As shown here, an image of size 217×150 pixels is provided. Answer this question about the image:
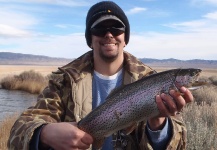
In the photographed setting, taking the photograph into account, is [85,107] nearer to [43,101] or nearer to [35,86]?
[43,101]

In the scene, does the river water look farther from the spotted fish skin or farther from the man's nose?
the spotted fish skin

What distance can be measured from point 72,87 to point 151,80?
3.06 feet

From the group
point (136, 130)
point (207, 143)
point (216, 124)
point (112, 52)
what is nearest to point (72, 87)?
point (112, 52)

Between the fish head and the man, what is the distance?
0.45ft

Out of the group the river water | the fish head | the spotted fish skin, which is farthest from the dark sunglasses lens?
the river water

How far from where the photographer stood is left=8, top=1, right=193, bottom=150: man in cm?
314

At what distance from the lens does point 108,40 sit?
3783 mm

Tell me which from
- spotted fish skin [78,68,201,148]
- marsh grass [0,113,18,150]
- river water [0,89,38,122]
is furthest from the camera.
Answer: river water [0,89,38,122]

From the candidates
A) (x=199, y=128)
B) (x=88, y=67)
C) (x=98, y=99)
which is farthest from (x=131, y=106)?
(x=199, y=128)

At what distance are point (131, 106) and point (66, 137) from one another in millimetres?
644

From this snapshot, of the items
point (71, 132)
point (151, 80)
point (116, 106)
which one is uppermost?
point (151, 80)

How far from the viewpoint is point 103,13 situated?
154 inches

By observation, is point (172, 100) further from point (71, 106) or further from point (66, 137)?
point (71, 106)

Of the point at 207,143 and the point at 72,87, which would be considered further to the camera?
the point at 207,143
